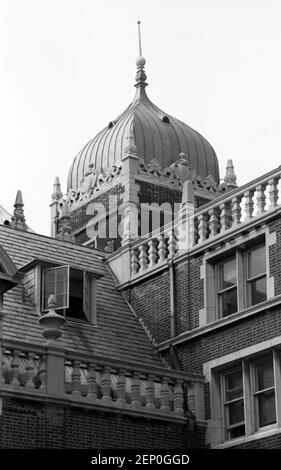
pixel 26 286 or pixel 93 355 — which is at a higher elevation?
pixel 26 286

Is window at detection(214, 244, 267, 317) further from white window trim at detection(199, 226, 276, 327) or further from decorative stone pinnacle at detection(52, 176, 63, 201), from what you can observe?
decorative stone pinnacle at detection(52, 176, 63, 201)

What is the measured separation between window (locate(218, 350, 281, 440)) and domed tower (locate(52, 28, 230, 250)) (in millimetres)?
14384

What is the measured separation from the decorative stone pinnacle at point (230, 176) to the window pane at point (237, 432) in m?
19.5

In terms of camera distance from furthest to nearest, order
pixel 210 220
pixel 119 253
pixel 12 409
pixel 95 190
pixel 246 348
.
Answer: pixel 95 190 → pixel 119 253 → pixel 210 220 → pixel 246 348 → pixel 12 409

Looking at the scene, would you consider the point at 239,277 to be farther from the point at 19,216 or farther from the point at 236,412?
the point at 19,216

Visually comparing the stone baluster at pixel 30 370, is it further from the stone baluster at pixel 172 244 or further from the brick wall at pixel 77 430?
the stone baluster at pixel 172 244

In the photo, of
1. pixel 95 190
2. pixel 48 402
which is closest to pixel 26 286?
pixel 48 402

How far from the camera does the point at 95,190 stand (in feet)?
168

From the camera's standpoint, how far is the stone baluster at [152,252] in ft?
125

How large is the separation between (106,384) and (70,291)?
4218 millimetres

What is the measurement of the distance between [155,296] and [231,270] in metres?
2.91

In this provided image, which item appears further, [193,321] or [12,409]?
[193,321]

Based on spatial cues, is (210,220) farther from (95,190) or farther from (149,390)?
(95,190)

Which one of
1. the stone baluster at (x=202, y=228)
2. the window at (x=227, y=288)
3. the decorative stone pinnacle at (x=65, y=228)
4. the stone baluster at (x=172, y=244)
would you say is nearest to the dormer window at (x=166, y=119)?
the decorative stone pinnacle at (x=65, y=228)
